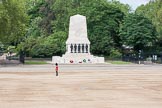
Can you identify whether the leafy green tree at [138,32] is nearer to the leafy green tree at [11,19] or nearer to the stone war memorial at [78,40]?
the stone war memorial at [78,40]

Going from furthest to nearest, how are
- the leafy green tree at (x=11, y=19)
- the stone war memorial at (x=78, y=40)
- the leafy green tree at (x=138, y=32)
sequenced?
the leafy green tree at (x=138, y=32) → the stone war memorial at (x=78, y=40) → the leafy green tree at (x=11, y=19)

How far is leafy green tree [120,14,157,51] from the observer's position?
102 meters

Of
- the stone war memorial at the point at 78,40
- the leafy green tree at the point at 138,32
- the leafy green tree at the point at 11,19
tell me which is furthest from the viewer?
the leafy green tree at the point at 138,32

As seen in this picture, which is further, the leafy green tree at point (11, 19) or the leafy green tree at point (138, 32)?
the leafy green tree at point (138, 32)

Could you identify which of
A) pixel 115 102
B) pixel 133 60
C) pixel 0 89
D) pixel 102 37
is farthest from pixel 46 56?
pixel 115 102

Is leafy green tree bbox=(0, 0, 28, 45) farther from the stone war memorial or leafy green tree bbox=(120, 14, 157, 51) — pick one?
leafy green tree bbox=(120, 14, 157, 51)

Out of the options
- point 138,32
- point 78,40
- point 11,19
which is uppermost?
point 11,19

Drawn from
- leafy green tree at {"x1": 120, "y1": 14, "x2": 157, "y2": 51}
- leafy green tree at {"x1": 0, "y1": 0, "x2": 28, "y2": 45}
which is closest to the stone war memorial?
leafy green tree at {"x1": 120, "y1": 14, "x2": 157, "y2": 51}

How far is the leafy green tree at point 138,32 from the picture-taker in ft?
334

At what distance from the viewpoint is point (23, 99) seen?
2403cm

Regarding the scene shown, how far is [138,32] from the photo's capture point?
102062 millimetres

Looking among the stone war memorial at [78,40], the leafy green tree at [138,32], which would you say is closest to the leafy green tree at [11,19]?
the stone war memorial at [78,40]

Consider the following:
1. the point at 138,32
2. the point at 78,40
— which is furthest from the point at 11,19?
the point at 138,32

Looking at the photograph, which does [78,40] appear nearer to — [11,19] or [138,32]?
[138,32]
